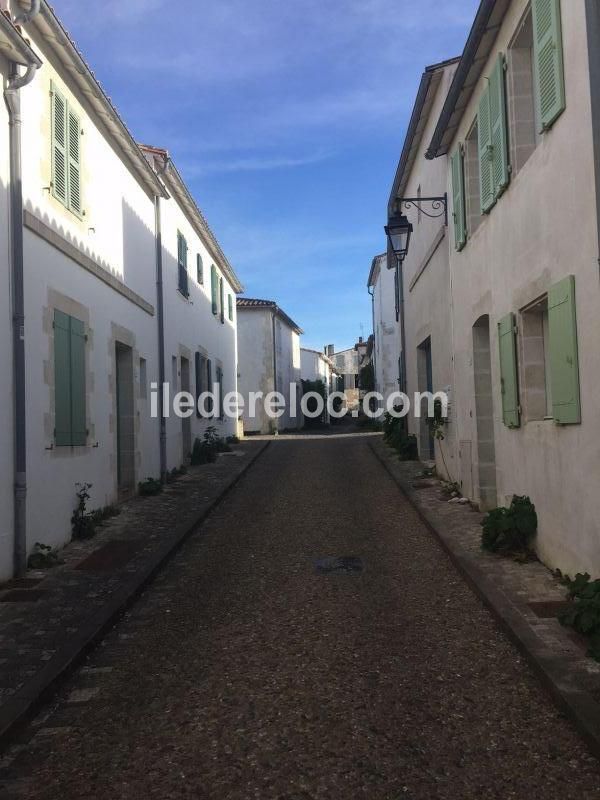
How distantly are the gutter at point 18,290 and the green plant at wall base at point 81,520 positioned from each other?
5.22 feet

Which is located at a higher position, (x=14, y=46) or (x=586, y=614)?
(x=14, y=46)

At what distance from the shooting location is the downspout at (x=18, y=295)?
6.71 m

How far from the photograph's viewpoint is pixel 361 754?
3375 millimetres

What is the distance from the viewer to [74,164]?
28.6 ft

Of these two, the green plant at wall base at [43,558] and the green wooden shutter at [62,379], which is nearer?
the green plant at wall base at [43,558]

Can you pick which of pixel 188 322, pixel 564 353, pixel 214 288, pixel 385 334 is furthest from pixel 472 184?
pixel 385 334

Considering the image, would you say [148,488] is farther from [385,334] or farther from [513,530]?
[385,334]

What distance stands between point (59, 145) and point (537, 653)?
6926 millimetres

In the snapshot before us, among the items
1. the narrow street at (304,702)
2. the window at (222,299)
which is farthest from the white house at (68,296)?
the window at (222,299)

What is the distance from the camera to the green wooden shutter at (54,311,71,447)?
25.8 feet

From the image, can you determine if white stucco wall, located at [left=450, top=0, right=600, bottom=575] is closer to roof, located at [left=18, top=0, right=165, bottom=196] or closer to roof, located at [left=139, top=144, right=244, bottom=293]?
roof, located at [left=18, top=0, right=165, bottom=196]

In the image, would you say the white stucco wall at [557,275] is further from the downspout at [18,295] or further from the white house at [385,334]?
the white house at [385,334]

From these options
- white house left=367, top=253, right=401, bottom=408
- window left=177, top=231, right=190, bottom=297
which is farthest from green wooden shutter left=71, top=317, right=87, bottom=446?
white house left=367, top=253, right=401, bottom=408

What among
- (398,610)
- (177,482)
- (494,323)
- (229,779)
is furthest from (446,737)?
(177,482)
